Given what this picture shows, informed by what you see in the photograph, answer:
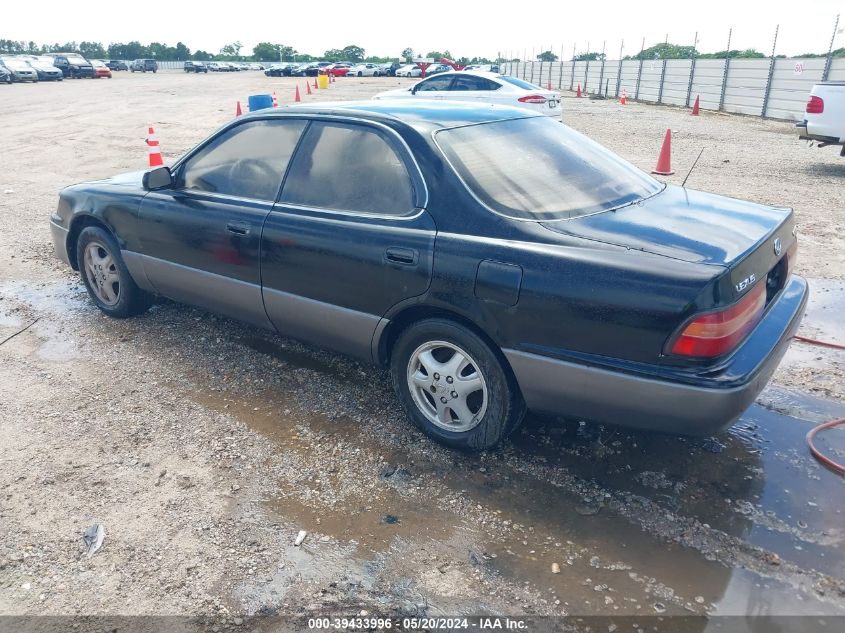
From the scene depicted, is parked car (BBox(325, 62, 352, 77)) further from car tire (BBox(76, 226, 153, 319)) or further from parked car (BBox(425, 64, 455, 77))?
car tire (BBox(76, 226, 153, 319))

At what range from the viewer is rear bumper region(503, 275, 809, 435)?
2.63 metres

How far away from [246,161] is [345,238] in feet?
3.64

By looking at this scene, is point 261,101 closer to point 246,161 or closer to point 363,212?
point 246,161

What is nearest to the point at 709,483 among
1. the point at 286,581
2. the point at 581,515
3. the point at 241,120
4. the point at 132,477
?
the point at 581,515

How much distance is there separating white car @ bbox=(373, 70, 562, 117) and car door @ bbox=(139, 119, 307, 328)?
33.4 feet

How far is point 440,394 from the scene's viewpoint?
3350 millimetres

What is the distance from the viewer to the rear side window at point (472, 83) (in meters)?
15.0

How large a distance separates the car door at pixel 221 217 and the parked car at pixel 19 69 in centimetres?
4380

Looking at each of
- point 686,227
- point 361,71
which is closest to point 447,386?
point 686,227

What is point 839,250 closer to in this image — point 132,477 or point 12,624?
point 132,477

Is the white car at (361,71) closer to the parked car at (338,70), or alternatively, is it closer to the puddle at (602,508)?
the parked car at (338,70)

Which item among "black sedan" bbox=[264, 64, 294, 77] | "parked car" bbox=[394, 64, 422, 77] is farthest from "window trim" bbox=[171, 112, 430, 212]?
"black sedan" bbox=[264, 64, 294, 77]

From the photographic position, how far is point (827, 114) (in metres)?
10.7

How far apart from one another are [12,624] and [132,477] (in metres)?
0.90
